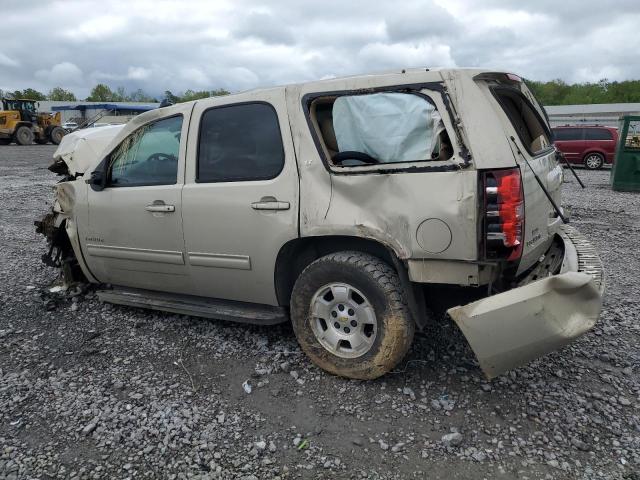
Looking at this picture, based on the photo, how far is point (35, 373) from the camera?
11.6ft

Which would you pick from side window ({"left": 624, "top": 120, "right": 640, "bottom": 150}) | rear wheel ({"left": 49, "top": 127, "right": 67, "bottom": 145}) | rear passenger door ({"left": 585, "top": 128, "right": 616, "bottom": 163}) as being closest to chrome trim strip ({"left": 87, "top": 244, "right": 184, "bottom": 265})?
side window ({"left": 624, "top": 120, "right": 640, "bottom": 150})

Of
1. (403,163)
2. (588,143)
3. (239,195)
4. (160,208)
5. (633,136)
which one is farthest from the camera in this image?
(588,143)

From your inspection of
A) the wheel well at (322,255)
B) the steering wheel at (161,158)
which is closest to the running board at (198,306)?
the wheel well at (322,255)

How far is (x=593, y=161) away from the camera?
18328mm

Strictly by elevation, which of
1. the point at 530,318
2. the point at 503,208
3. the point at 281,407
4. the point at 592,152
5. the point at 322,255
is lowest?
the point at 281,407

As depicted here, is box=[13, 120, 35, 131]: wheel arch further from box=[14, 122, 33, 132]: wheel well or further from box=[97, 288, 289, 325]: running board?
box=[97, 288, 289, 325]: running board

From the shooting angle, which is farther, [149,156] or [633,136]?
[633,136]

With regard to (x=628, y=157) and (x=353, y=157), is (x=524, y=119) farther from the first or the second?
(x=628, y=157)

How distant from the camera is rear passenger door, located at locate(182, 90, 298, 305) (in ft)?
11.0

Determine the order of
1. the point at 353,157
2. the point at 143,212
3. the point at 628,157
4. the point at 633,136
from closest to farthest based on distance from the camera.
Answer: the point at 353,157 → the point at 143,212 → the point at 633,136 → the point at 628,157

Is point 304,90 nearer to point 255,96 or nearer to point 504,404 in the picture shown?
point 255,96

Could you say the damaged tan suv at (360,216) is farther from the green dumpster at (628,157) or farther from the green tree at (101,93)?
the green tree at (101,93)

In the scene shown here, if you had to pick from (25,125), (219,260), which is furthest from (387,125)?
(25,125)

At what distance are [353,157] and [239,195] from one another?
835mm
